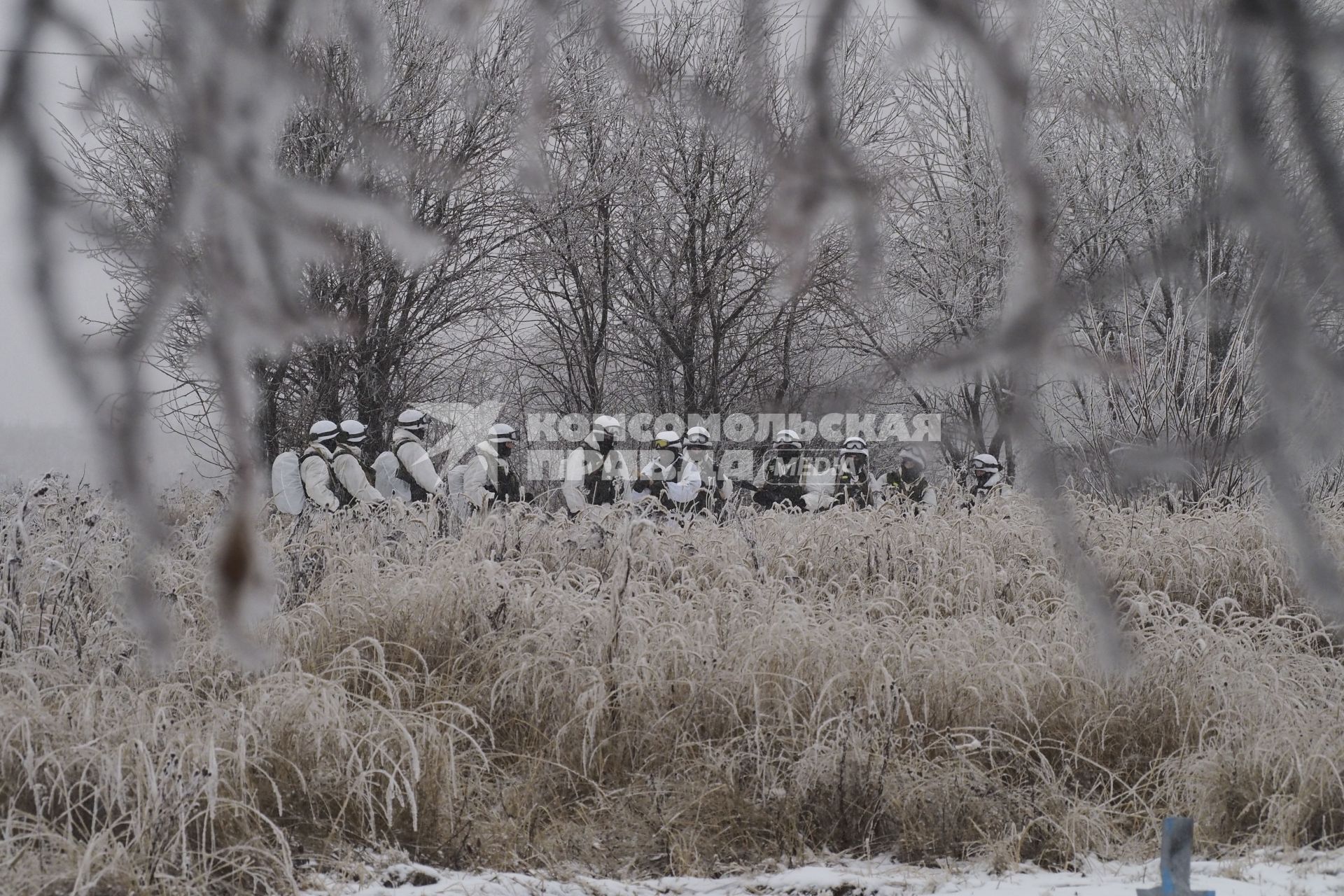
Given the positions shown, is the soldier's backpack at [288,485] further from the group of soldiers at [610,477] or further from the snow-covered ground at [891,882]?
the snow-covered ground at [891,882]

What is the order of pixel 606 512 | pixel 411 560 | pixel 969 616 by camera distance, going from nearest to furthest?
pixel 969 616, pixel 411 560, pixel 606 512

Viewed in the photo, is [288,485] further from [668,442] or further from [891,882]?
[891,882]

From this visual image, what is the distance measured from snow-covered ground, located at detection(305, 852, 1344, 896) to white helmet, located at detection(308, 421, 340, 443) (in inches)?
185

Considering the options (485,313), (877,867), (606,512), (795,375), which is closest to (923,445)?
(795,375)

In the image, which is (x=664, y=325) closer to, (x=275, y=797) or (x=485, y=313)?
→ (x=485, y=313)

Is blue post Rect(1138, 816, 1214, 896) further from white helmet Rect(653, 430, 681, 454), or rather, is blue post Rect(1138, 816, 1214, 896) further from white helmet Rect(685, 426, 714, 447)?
white helmet Rect(685, 426, 714, 447)

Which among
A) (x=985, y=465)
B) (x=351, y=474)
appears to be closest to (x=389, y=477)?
(x=351, y=474)

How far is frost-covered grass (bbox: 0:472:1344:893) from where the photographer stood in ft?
8.14

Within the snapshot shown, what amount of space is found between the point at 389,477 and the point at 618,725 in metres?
4.92

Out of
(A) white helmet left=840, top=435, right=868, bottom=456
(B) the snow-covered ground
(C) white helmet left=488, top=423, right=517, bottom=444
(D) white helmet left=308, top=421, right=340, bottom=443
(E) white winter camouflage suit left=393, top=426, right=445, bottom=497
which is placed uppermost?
(A) white helmet left=840, top=435, right=868, bottom=456

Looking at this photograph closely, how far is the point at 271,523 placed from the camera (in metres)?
5.98

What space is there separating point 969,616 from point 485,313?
773 cm

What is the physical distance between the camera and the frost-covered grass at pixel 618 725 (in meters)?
2.48

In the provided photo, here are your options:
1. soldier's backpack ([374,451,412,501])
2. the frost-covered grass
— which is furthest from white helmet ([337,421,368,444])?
the frost-covered grass
